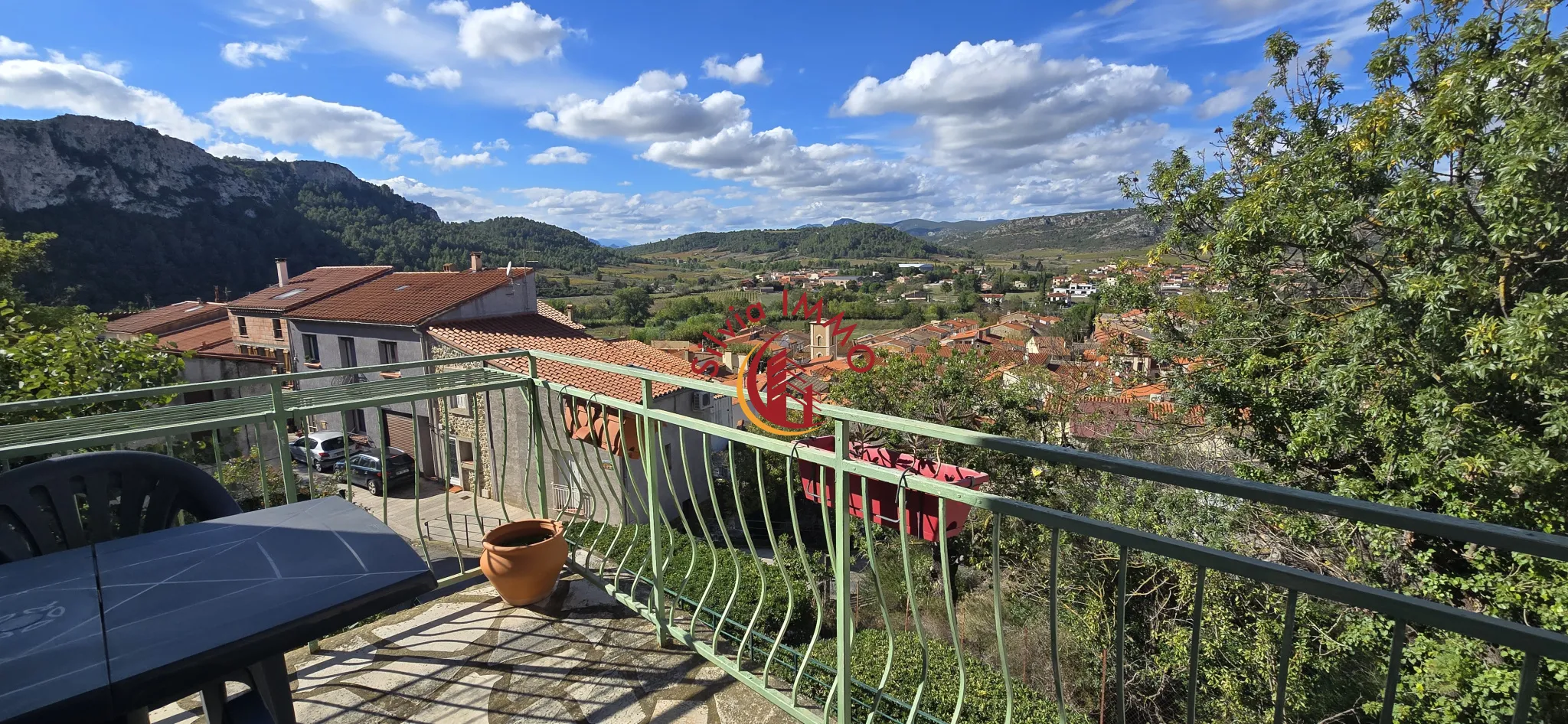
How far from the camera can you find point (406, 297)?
2152 cm

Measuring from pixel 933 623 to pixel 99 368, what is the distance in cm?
987

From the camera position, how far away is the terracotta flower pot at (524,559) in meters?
2.66

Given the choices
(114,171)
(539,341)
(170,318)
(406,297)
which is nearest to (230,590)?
(539,341)

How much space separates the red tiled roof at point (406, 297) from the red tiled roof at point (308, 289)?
0.95 m

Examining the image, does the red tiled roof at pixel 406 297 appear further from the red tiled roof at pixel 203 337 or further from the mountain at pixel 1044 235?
the mountain at pixel 1044 235

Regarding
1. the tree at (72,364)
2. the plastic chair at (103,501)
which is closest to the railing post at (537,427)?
the plastic chair at (103,501)

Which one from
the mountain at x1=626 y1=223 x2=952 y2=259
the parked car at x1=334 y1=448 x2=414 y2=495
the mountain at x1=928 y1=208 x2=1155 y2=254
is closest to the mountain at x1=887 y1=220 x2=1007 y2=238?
the mountain at x1=928 y1=208 x2=1155 y2=254

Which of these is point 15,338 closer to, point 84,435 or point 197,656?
point 84,435

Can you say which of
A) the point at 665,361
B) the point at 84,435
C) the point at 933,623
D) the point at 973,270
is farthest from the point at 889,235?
the point at 84,435

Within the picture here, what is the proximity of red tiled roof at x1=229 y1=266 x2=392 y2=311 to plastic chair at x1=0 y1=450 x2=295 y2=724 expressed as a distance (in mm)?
26150

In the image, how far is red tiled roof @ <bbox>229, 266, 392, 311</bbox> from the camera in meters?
24.2

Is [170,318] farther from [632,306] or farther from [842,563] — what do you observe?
[842,563]

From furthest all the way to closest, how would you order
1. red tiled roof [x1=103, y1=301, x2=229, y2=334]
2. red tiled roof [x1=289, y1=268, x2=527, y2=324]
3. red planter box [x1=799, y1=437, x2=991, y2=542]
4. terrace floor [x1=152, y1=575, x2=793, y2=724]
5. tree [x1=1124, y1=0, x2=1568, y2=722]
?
1. red tiled roof [x1=103, y1=301, x2=229, y2=334]
2. red tiled roof [x1=289, y1=268, x2=527, y2=324]
3. tree [x1=1124, y1=0, x2=1568, y2=722]
4. terrace floor [x1=152, y1=575, x2=793, y2=724]
5. red planter box [x1=799, y1=437, x2=991, y2=542]

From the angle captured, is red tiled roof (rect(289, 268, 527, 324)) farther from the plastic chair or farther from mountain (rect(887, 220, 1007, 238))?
mountain (rect(887, 220, 1007, 238))
